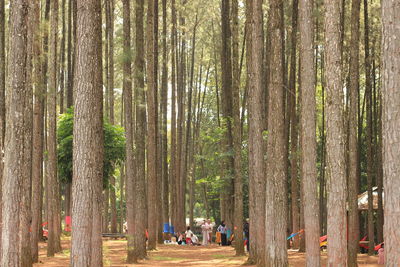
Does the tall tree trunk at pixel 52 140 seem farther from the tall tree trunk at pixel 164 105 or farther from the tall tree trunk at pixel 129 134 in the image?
the tall tree trunk at pixel 164 105

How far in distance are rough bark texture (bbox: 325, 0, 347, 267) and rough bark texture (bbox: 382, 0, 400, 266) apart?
2.59m

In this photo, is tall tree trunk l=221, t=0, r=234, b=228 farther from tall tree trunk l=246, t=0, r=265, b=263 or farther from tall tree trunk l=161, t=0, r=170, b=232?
tall tree trunk l=246, t=0, r=265, b=263

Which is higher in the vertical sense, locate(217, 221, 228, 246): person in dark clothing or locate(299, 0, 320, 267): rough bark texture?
locate(299, 0, 320, 267): rough bark texture

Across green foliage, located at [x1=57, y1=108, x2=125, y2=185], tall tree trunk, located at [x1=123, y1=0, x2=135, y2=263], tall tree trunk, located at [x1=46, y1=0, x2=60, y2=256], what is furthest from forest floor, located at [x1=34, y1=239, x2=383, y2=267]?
green foliage, located at [x1=57, y1=108, x2=125, y2=185]

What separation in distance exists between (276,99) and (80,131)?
453 centimetres

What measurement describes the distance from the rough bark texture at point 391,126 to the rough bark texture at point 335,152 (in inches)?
102

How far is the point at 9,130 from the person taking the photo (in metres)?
10.2

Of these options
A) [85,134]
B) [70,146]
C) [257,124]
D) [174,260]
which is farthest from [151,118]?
[85,134]

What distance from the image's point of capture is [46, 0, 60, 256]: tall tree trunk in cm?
1719

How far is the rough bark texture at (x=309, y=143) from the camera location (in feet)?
39.4

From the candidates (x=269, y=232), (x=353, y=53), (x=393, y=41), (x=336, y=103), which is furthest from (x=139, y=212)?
(x=393, y=41)

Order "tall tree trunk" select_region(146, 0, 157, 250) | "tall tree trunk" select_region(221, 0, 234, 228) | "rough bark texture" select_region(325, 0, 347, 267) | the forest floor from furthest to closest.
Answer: "tall tree trunk" select_region(221, 0, 234, 228)
"tall tree trunk" select_region(146, 0, 157, 250)
the forest floor
"rough bark texture" select_region(325, 0, 347, 267)

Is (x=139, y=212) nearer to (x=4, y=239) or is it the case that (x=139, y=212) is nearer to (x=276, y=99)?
(x=276, y=99)

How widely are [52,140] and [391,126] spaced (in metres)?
11.4
